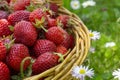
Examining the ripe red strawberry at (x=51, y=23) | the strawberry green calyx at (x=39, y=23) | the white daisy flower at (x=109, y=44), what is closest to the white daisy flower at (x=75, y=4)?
the white daisy flower at (x=109, y=44)

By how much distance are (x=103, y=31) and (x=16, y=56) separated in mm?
1168

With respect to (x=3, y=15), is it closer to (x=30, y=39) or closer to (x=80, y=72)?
(x=30, y=39)

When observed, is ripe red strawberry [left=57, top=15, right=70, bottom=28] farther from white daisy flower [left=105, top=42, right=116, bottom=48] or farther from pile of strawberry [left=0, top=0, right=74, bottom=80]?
Result: white daisy flower [left=105, top=42, right=116, bottom=48]

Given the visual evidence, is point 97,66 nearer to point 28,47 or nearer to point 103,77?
point 103,77

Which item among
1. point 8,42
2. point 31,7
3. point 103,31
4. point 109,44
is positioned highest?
point 103,31

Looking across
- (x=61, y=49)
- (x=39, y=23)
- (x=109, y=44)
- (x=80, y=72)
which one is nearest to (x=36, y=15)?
(x=39, y=23)

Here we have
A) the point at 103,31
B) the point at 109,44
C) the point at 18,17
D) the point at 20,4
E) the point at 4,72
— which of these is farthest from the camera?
the point at 103,31

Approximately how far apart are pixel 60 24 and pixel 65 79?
321 mm

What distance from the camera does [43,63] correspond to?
4.98 feet

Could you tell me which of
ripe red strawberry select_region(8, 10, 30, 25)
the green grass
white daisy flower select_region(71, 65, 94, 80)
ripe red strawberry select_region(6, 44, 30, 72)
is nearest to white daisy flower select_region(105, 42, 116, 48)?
the green grass

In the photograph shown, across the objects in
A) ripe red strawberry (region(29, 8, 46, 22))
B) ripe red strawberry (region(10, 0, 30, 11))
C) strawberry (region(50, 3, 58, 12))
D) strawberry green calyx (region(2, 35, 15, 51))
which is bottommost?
strawberry green calyx (region(2, 35, 15, 51))

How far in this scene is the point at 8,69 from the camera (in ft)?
4.92

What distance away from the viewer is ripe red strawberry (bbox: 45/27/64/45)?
64.4 inches

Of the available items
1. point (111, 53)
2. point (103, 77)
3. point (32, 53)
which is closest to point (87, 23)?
point (111, 53)
